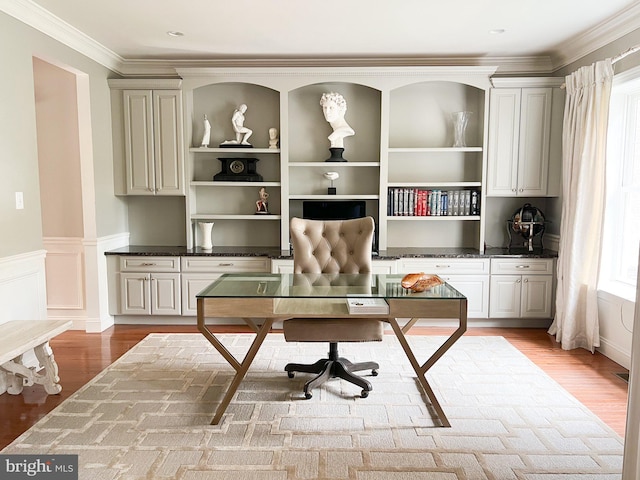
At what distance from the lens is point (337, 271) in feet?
11.3

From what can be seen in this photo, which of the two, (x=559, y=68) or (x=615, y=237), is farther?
(x=559, y=68)

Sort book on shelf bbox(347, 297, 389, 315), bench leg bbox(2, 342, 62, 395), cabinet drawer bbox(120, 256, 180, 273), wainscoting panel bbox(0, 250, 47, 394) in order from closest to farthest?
book on shelf bbox(347, 297, 389, 315)
bench leg bbox(2, 342, 62, 395)
wainscoting panel bbox(0, 250, 47, 394)
cabinet drawer bbox(120, 256, 180, 273)

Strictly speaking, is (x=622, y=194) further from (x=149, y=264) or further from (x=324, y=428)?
(x=149, y=264)

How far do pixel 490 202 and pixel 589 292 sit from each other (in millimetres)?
1426

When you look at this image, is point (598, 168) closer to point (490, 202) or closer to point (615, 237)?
point (615, 237)

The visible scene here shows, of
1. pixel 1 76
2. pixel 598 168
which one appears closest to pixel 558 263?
pixel 598 168

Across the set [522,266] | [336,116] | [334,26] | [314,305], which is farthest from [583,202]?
[314,305]

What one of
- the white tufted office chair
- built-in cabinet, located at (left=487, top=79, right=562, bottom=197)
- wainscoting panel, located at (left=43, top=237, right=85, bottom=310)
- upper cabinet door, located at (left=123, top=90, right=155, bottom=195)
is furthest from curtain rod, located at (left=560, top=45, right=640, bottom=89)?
wainscoting panel, located at (left=43, top=237, right=85, bottom=310)

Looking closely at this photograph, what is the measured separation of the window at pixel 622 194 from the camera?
3.77m

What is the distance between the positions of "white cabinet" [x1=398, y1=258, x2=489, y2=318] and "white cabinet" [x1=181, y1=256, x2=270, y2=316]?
55.1 inches

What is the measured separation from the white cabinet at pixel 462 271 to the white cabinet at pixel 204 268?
4.59ft

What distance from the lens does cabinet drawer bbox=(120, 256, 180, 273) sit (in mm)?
4594

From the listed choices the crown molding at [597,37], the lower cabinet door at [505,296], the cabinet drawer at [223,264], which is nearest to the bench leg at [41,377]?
the cabinet drawer at [223,264]

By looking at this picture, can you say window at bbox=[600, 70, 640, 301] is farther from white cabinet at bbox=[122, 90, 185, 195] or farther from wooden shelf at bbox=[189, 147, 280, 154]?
white cabinet at bbox=[122, 90, 185, 195]
